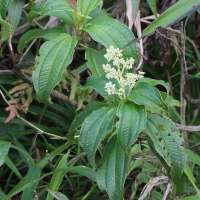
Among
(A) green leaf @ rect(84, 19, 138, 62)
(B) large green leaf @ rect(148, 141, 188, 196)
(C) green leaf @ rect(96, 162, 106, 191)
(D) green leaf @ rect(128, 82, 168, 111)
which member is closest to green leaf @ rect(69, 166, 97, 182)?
(C) green leaf @ rect(96, 162, 106, 191)

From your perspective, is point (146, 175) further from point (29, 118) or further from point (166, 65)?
point (29, 118)

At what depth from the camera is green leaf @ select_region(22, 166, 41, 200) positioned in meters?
1.30

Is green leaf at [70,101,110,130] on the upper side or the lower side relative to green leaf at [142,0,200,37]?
lower

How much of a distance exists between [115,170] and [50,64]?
1.87ft

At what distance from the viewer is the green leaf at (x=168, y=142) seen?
104 centimetres

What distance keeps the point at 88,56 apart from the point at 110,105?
1.00ft

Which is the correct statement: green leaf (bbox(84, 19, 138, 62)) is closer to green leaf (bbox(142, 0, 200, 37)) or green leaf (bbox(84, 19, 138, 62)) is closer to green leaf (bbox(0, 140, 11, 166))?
green leaf (bbox(142, 0, 200, 37))

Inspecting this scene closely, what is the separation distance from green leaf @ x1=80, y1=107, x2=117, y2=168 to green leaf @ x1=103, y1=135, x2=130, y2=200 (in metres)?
0.11

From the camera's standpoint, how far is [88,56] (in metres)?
1.27

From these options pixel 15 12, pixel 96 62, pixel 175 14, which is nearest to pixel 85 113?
pixel 96 62

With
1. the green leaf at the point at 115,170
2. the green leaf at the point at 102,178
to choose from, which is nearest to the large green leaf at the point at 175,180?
the green leaf at the point at 115,170

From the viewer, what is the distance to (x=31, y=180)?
54.8 inches

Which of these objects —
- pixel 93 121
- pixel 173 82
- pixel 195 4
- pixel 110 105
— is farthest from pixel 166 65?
pixel 93 121

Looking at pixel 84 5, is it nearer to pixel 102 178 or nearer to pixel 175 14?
pixel 175 14
